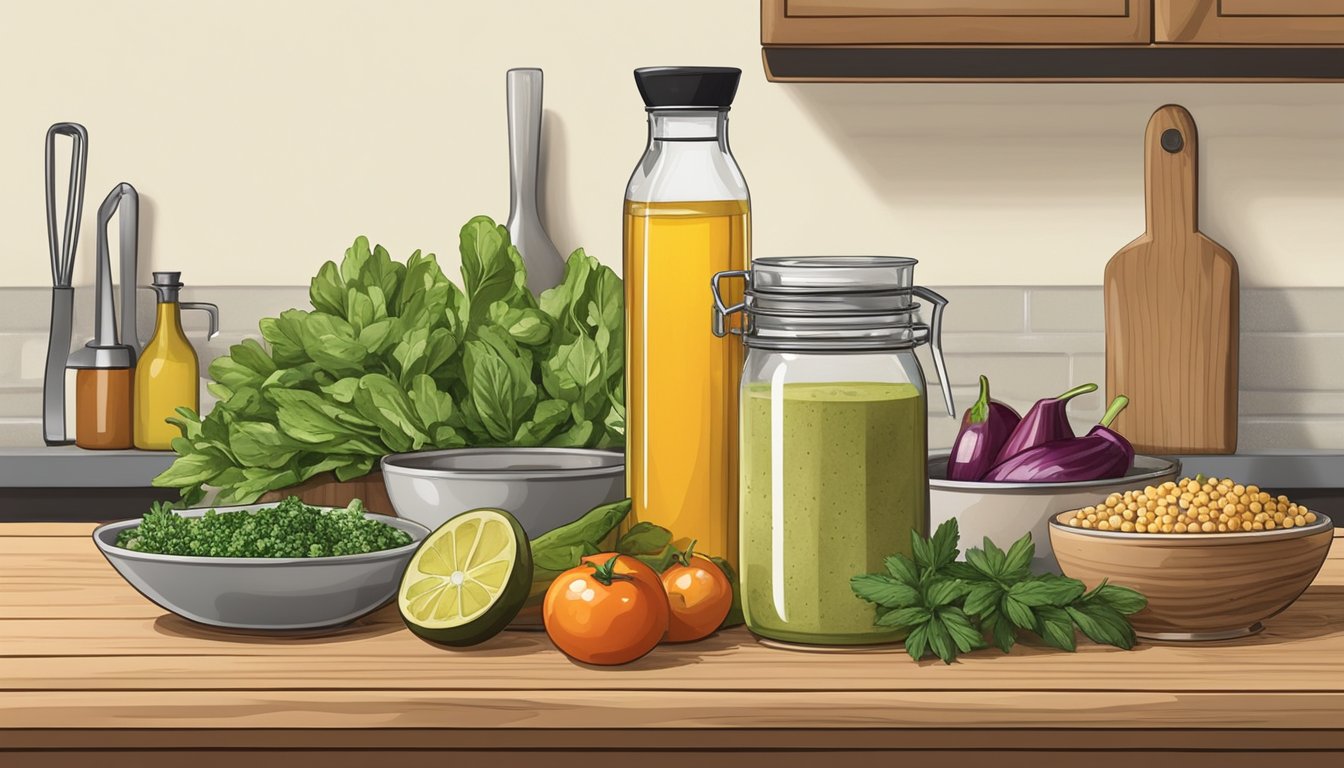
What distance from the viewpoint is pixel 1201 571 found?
1.07 m

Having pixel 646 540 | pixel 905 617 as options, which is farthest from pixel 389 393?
pixel 905 617

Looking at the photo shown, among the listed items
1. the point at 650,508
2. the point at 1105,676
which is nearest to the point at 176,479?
the point at 650,508

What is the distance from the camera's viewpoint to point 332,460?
1.45m

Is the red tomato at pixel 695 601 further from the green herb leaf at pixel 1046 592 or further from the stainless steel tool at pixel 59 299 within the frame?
the stainless steel tool at pixel 59 299

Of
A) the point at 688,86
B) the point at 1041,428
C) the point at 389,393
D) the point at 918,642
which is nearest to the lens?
the point at 918,642

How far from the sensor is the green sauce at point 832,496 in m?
1.05

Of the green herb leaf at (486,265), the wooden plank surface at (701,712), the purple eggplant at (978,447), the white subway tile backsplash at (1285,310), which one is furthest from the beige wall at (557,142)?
the wooden plank surface at (701,712)

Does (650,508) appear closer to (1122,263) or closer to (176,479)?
(176,479)

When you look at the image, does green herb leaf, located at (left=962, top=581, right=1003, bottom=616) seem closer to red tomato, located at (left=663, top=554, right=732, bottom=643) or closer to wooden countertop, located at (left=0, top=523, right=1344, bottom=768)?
wooden countertop, located at (left=0, top=523, right=1344, bottom=768)

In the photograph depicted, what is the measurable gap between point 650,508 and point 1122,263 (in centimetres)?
146

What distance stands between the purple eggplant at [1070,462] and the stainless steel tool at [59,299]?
167cm

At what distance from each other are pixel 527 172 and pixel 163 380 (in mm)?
654

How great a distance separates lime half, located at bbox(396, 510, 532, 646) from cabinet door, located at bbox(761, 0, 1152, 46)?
1.20m

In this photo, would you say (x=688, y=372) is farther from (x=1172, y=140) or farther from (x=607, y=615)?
(x=1172, y=140)
